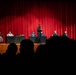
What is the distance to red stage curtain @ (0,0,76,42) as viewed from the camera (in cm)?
1382

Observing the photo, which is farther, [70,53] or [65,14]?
[65,14]

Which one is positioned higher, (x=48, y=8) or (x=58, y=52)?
(x=48, y=8)

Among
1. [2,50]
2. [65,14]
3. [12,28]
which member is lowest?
[2,50]

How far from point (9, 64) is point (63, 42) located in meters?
0.66

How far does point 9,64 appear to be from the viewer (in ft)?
5.47

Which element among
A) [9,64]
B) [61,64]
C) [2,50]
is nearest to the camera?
[61,64]

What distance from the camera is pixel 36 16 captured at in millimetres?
14227

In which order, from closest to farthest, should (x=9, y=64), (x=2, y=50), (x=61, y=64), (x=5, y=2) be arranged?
(x=61, y=64), (x=9, y=64), (x=2, y=50), (x=5, y=2)

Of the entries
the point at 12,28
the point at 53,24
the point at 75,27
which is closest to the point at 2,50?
the point at 12,28

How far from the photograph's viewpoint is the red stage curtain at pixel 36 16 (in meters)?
13.8

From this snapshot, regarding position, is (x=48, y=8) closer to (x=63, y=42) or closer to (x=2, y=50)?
(x=2, y=50)

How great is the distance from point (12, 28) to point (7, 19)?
66cm

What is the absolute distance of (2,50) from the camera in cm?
1088

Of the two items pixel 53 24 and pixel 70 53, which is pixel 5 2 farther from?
pixel 70 53
